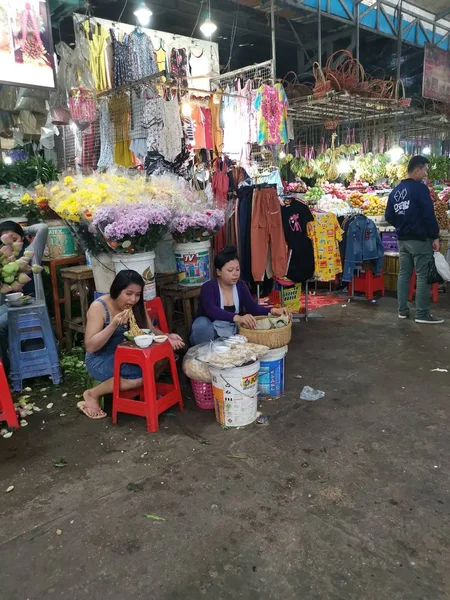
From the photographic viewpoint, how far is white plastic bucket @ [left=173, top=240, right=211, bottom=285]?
4520 millimetres

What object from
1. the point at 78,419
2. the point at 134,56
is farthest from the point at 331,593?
the point at 134,56

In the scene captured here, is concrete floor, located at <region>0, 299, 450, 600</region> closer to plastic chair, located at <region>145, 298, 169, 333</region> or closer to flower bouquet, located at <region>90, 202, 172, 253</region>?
plastic chair, located at <region>145, 298, 169, 333</region>

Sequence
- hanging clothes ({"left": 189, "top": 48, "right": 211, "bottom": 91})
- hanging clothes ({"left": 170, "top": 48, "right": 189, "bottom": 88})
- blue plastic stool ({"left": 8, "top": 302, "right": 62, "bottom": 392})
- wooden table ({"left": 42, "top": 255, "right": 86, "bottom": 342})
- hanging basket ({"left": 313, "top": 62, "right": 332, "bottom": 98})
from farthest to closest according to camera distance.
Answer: hanging clothes ({"left": 189, "top": 48, "right": 211, "bottom": 91}), hanging basket ({"left": 313, "top": 62, "right": 332, "bottom": 98}), hanging clothes ({"left": 170, "top": 48, "right": 189, "bottom": 88}), wooden table ({"left": 42, "top": 255, "right": 86, "bottom": 342}), blue plastic stool ({"left": 8, "top": 302, "right": 62, "bottom": 392})

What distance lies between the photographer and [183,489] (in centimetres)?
258

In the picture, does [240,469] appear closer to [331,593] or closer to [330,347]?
[331,593]

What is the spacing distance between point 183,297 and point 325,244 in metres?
2.41

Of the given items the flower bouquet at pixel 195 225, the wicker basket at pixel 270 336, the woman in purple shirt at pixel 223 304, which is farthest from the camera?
the flower bouquet at pixel 195 225

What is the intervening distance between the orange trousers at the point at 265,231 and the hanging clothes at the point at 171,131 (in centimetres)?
135

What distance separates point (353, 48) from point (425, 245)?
6691 millimetres

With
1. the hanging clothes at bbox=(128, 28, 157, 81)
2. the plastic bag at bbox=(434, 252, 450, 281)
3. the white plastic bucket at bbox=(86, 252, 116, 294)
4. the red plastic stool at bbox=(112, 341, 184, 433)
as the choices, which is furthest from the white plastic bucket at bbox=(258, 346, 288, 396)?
the hanging clothes at bbox=(128, 28, 157, 81)

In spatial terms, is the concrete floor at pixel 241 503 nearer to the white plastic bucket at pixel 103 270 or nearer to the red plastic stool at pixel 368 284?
the white plastic bucket at pixel 103 270

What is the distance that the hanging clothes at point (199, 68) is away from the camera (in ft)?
25.2

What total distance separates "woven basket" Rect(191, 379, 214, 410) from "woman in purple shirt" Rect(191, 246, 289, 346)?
537mm

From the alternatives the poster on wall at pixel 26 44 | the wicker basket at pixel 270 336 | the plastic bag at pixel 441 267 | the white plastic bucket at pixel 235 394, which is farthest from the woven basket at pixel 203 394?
the poster on wall at pixel 26 44
